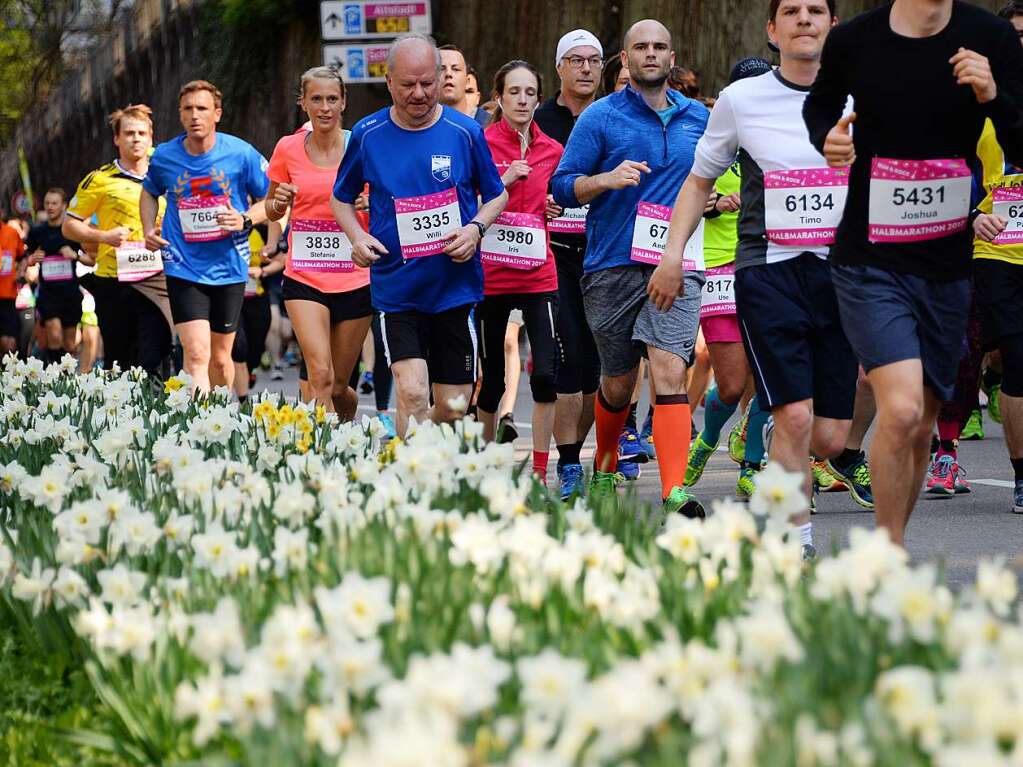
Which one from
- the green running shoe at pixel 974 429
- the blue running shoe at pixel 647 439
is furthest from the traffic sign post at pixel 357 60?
the green running shoe at pixel 974 429

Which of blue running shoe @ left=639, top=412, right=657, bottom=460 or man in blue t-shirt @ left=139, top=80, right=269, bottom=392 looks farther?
blue running shoe @ left=639, top=412, right=657, bottom=460

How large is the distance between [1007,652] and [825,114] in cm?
334

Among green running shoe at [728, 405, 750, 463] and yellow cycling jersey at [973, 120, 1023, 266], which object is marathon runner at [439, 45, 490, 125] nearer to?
green running shoe at [728, 405, 750, 463]

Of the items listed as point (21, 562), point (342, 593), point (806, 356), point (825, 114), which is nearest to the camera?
point (342, 593)

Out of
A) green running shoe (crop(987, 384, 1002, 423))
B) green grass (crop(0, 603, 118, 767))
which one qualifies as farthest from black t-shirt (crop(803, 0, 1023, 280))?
green running shoe (crop(987, 384, 1002, 423))

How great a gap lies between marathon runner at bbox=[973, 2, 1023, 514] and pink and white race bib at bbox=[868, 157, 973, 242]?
2.65 metres

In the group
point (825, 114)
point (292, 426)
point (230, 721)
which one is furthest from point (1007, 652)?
point (292, 426)

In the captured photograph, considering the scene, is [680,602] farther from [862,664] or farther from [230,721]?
[230,721]

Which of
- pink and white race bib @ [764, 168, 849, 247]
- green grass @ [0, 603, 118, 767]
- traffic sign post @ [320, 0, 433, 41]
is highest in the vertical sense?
traffic sign post @ [320, 0, 433, 41]

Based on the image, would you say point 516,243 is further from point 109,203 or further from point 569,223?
point 109,203

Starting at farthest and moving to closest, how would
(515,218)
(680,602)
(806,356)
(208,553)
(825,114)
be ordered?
(515,218), (806,356), (825,114), (208,553), (680,602)

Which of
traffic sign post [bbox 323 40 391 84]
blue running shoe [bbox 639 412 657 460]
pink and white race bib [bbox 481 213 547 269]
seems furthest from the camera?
traffic sign post [bbox 323 40 391 84]

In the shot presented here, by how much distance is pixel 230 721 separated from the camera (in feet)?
11.5

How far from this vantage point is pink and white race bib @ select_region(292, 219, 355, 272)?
10406 mm
